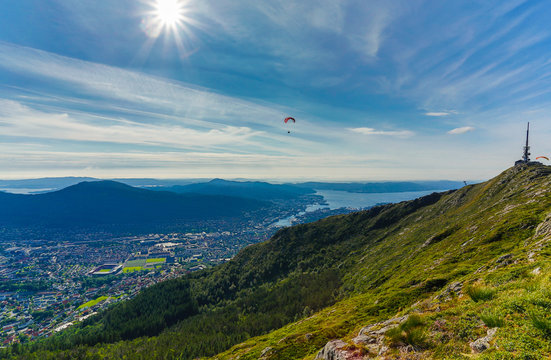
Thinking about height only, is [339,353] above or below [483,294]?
below

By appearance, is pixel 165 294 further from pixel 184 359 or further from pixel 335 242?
pixel 335 242

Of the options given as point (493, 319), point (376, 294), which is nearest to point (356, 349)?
point (493, 319)

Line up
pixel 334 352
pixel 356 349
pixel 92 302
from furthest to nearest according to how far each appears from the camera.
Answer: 1. pixel 92 302
2. pixel 334 352
3. pixel 356 349

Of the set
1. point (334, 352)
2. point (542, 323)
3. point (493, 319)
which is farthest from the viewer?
point (334, 352)

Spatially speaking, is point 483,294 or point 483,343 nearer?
point 483,343

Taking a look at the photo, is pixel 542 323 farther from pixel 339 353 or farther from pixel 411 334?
pixel 339 353

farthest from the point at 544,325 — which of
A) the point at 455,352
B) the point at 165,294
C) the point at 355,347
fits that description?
the point at 165,294

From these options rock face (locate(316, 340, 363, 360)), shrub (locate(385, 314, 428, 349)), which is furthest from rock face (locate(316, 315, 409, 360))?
shrub (locate(385, 314, 428, 349))

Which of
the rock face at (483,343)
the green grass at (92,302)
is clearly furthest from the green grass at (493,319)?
the green grass at (92,302)
